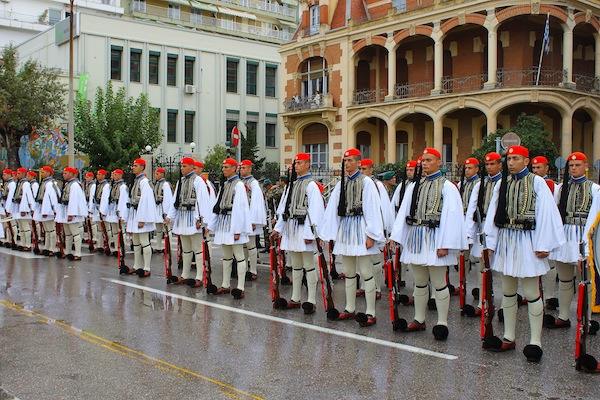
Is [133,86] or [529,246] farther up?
[133,86]

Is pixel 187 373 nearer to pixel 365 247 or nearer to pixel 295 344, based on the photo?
pixel 295 344

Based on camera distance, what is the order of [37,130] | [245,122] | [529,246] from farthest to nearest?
[245,122] → [37,130] → [529,246]

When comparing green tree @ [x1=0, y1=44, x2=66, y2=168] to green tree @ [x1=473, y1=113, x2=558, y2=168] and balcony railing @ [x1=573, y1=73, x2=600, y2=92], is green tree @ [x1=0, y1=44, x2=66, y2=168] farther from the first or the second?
balcony railing @ [x1=573, y1=73, x2=600, y2=92]

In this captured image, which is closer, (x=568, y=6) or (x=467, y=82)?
(x=568, y=6)

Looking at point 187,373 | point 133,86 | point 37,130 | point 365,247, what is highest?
point 133,86

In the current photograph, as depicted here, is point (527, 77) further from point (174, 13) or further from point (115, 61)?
point (174, 13)

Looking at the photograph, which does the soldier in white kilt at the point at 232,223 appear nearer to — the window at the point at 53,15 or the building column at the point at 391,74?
→ the building column at the point at 391,74

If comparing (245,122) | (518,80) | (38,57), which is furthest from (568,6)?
(38,57)

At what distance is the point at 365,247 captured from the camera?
8.49m

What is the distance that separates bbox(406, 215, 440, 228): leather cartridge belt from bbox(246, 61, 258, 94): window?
40.7 m

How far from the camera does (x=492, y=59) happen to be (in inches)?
1175

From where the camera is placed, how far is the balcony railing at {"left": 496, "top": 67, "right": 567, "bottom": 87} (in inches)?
1189

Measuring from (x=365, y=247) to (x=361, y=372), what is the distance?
2328 millimetres

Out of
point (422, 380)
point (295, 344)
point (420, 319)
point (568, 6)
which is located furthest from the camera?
point (568, 6)
